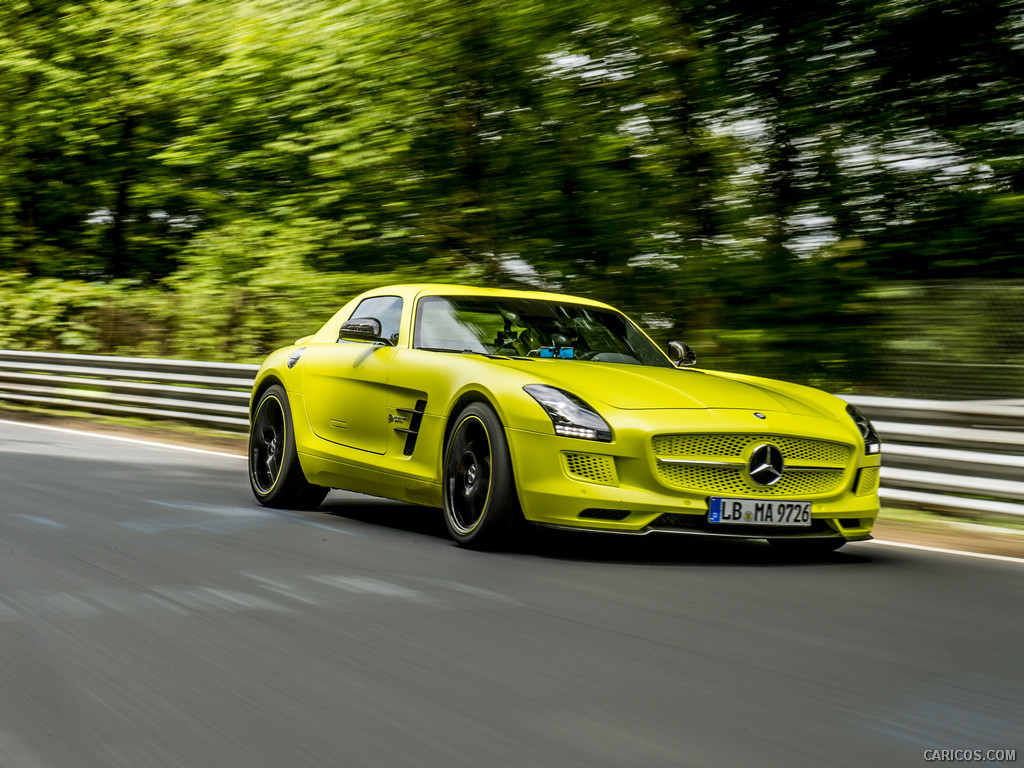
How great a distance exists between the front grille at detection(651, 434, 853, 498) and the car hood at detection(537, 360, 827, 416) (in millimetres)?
231

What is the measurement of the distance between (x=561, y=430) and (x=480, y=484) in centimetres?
60

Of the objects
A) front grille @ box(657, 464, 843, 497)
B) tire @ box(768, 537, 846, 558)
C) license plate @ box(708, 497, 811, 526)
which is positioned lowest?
tire @ box(768, 537, 846, 558)

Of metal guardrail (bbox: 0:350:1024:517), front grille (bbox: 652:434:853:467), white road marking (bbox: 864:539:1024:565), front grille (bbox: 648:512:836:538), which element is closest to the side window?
front grille (bbox: 652:434:853:467)

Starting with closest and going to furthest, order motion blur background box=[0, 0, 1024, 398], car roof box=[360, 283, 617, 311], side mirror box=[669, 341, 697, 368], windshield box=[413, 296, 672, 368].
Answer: windshield box=[413, 296, 672, 368]
car roof box=[360, 283, 617, 311]
side mirror box=[669, 341, 697, 368]
motion blur background box=[0, 0, 1024, 398]

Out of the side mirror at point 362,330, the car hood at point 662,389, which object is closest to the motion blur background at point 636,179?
the car hood at point 662,389

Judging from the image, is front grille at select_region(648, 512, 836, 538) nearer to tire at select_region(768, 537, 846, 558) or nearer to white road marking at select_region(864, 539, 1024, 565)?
tire at select_region(768, 537, 846, 558)

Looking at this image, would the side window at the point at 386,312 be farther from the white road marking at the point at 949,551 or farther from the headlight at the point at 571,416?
the white road marking at the point at 949,551

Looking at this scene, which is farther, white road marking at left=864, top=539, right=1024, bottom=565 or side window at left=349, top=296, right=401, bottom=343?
side window at left=349, top=296, right=401, bottom=343

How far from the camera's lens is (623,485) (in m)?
6.07

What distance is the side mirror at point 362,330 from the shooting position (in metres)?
7.30

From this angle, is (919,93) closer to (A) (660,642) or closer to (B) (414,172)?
(B) (414,172)

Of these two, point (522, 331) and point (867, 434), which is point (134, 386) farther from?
point (867, 434)

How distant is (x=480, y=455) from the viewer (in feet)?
21.5

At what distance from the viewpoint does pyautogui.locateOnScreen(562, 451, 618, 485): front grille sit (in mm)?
6082
